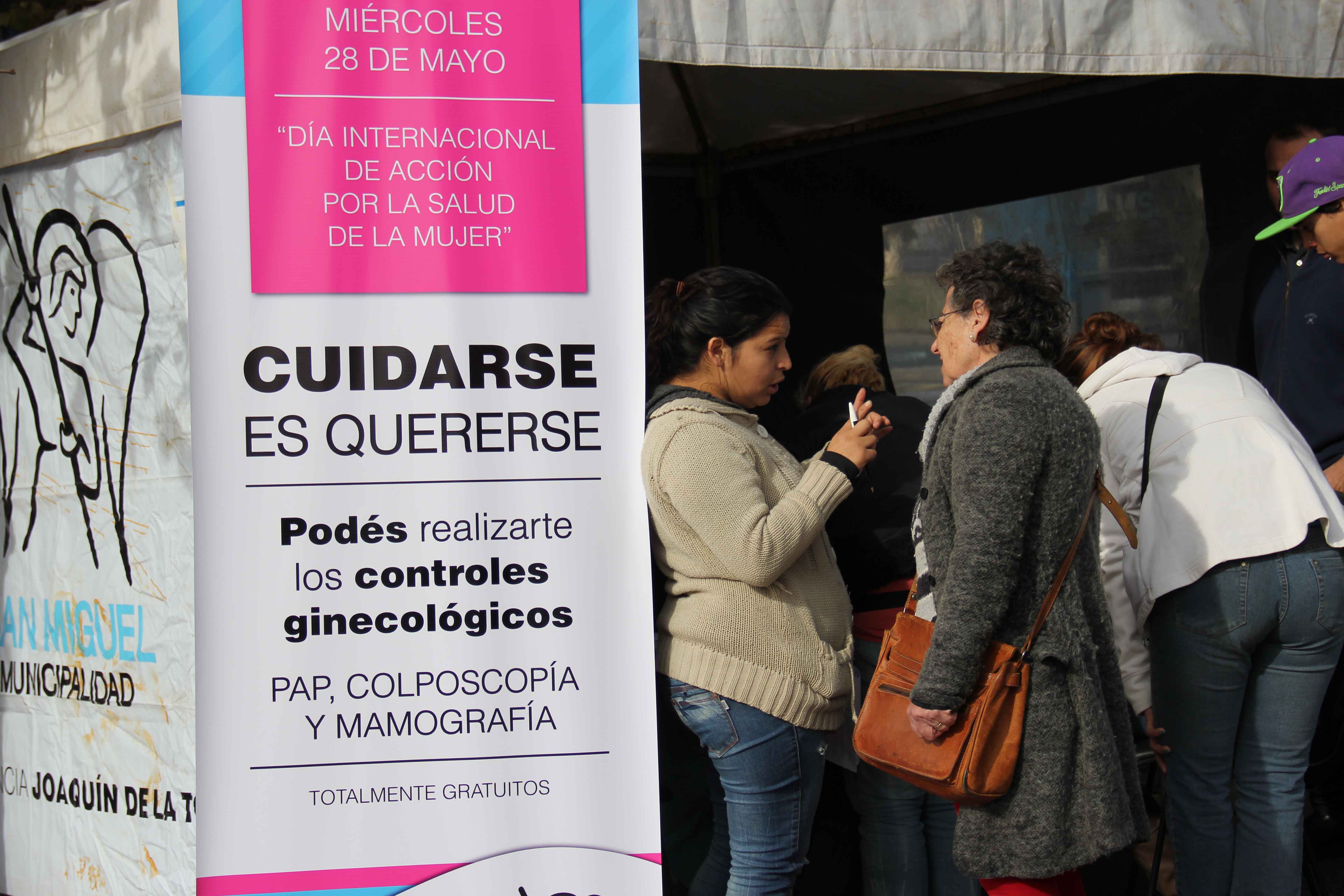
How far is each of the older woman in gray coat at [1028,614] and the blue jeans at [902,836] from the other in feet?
1.67

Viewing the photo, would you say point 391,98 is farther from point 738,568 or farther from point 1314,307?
point 1314,307

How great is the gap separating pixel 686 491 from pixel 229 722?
0.94m

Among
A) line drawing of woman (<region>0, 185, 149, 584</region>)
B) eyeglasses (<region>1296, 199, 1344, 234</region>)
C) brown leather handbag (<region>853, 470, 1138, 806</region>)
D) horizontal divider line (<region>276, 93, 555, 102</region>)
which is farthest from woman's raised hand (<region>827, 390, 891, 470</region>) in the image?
line drawing of woman (<region>0, 185, 149, 584</region>)

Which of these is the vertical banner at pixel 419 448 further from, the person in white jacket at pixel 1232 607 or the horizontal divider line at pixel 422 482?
the person in white jacket at pixel 1232 607

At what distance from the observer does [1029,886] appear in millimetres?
1947

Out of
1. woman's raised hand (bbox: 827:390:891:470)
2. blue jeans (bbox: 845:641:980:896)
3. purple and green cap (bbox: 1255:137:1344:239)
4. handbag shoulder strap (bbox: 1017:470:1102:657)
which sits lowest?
blue jeans (bbox: 845:641:980:896)

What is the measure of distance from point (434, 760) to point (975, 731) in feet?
3.24

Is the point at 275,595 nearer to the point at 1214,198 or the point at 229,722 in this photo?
the point at 229,722

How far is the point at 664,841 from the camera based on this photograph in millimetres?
2902

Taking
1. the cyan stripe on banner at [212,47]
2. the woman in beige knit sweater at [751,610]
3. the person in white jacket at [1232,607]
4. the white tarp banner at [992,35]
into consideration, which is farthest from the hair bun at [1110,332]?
the cyan stripe on banner at [212,47]

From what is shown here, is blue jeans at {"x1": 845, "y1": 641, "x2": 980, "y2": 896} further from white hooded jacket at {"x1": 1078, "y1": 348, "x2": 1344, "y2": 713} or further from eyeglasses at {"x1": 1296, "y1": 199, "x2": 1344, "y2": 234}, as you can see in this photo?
eyeglasses at {"x1": 1296, "y1": 199, "x2": 1344, "y2": 234}

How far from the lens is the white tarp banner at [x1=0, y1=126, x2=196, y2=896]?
2498mm

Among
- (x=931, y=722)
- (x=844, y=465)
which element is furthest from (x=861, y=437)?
(x=931, y=722)

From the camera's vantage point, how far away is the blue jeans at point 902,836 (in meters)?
2.50
